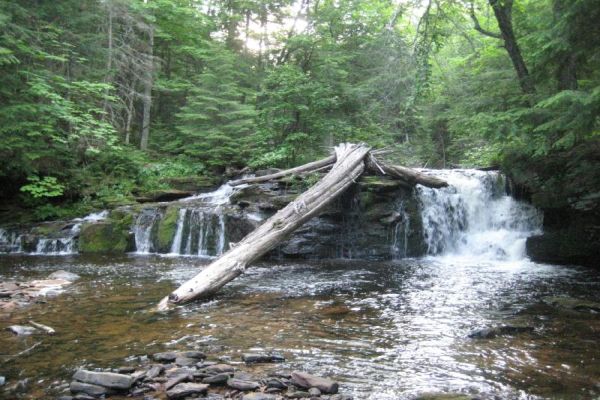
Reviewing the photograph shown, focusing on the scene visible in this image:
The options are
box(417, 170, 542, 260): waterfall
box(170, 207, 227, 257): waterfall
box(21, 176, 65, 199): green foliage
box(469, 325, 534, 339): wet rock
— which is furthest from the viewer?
box(21, 176, 65, 199): green foliage

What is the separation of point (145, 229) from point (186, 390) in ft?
37.1

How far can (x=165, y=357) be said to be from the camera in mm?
4590

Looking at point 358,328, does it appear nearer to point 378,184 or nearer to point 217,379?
point 217,379

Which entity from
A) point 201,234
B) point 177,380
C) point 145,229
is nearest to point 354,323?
point 177,380

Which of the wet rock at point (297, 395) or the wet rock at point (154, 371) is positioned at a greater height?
the wet rock at point (154, 371)

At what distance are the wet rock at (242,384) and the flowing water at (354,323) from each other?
0.53 meters

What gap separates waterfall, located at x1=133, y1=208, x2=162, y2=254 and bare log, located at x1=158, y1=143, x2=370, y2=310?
6.34m

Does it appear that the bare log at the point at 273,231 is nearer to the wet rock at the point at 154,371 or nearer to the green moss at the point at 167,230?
the wet rock at the point at 154,371

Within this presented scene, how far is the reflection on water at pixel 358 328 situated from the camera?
14.3 ft

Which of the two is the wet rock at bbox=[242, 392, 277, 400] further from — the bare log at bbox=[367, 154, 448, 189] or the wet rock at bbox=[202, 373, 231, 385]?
the bare log at bbox=[367, 154, 448, 189]

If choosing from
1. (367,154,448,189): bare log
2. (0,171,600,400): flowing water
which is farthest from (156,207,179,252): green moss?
(367,154,448,189): bare log

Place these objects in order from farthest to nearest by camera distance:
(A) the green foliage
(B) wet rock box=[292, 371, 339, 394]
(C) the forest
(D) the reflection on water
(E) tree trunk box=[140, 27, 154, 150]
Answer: (E) tree trunk box=[140, 27, 154, 150], (A) the green foliage, (C) the forest, (D) the reflection on water, (B) wet rock box=[292, 371, 339, 394]

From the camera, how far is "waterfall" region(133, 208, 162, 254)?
1409 cm

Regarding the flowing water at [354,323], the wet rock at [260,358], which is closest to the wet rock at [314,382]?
the flowing water at [354,323]
